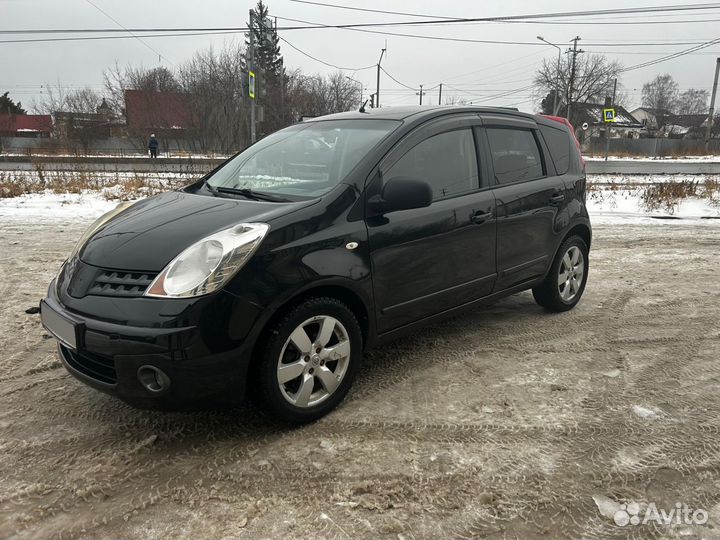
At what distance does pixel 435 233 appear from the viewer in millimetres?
3434

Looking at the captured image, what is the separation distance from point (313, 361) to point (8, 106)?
225 feet

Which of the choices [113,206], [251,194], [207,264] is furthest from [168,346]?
[113,206]

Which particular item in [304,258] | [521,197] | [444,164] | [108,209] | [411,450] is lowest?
[411,450]

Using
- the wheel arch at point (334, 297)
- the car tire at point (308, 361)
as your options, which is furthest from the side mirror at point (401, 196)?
the car tire at point (308, 361)

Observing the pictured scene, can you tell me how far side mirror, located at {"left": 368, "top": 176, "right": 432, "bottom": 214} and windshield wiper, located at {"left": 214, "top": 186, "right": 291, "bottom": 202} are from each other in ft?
1.79

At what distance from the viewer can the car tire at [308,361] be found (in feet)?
8.73

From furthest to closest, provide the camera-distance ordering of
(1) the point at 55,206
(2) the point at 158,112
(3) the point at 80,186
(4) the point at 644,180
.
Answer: (2) the point at 158,112
(4) the point at 644,180
(3) the point at 80,186
(1) the point at 55,206

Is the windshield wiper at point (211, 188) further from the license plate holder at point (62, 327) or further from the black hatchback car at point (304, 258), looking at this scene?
the license plate holder at point (62, 327)

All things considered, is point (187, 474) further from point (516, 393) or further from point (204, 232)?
point (516, 393)

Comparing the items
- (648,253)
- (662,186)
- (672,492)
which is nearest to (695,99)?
(662,186)

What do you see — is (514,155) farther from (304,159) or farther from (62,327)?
(62,327)

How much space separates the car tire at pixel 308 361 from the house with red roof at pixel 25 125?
1738 inches

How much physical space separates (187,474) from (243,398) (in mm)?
427

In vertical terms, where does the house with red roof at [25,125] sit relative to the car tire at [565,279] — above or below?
above
